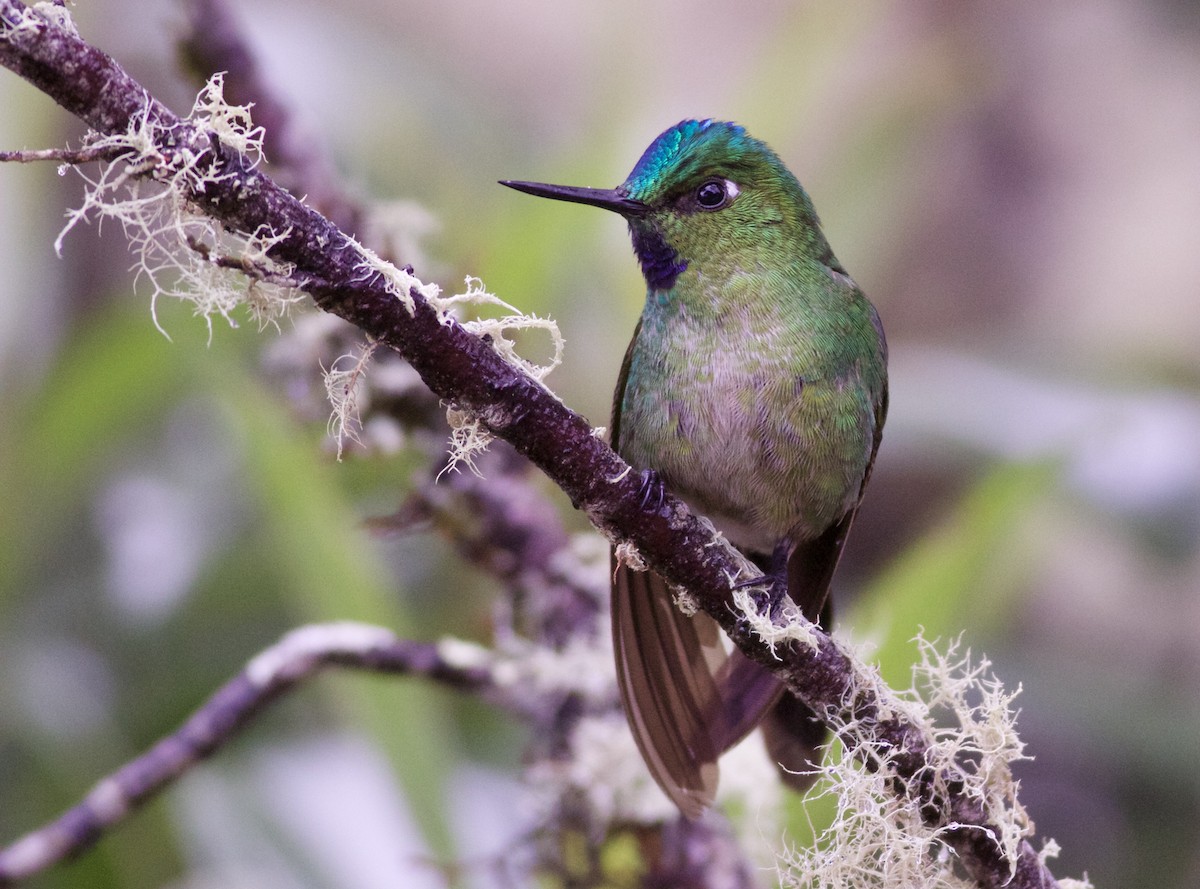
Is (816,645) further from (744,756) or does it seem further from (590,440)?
(744,756)

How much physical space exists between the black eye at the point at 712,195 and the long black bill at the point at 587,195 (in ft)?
0.22

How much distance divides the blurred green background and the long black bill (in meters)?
0.28

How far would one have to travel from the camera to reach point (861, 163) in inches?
95.3

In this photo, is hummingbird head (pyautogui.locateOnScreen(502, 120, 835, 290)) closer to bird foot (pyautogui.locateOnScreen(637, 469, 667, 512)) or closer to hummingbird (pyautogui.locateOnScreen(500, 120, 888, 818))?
hummingbird (pyautogui.locateOnScreen(500, 120, 888, 818))

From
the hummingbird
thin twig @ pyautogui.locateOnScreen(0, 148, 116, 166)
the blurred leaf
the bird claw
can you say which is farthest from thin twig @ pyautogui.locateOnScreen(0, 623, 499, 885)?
thin twig @ pyautogui.locateOnScreen(0, 148, 116, 166)

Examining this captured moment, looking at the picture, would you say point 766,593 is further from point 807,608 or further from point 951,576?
point 951,576

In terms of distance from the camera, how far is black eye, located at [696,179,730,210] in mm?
1349

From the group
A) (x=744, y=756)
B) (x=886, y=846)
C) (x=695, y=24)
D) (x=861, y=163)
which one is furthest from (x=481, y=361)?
(x=695, y=24)

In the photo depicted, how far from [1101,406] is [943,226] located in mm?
1400

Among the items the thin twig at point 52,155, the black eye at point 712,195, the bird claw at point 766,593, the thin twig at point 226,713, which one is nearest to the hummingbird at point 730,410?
the black eye at point 712,195

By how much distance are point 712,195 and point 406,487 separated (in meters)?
0.62

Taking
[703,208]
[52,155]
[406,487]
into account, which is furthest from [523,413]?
[406,487]

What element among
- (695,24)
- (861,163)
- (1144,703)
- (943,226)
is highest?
(695,24)

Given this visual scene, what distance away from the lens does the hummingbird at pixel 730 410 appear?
1.24m
